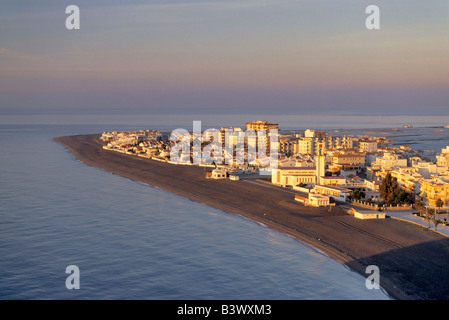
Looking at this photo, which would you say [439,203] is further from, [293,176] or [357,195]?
[293,176]

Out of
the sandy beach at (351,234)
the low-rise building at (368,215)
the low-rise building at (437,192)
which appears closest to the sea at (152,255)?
the sandy beach at (351,234)

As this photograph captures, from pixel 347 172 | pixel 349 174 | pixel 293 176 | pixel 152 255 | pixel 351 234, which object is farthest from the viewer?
pixel 347 172

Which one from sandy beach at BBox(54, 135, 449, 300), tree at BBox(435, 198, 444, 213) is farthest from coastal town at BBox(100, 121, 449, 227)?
sandy beach at BBox(54, 135, 449, 300)

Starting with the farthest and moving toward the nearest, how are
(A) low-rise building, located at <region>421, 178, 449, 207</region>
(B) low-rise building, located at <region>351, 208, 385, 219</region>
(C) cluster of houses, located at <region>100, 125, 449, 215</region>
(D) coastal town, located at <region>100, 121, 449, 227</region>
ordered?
1. (C) cluster of houses, located at <region>100, 125, 449, 215</region>
2. (A) low-rise building, located at <region>421, 178, 449, 207</region>
3. (D) coastal town, located at <region>100, 121, 449, 227</region>
4. (B) low-rise building, located at <region>351, 208, 385, 219</region>

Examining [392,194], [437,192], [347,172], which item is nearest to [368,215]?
[392,194]

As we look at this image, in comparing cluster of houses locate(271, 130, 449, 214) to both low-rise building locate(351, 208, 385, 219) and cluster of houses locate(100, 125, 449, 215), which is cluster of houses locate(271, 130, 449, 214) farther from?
low-rise building locate(351, 208, 385, 219)

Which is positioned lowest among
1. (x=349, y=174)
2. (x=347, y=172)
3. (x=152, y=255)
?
(x=152, y=255)
